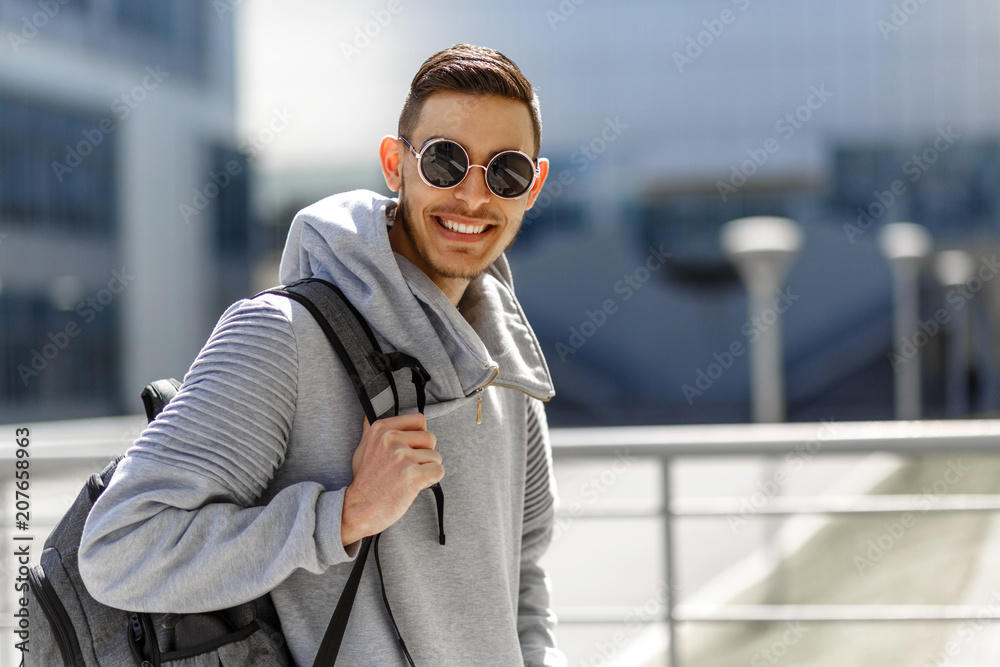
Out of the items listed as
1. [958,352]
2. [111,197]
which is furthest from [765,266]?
[111,197]

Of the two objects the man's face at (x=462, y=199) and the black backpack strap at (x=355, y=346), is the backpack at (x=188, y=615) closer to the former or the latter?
the black backpack strap at (x=355, y=346)

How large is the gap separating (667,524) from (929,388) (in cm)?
2550

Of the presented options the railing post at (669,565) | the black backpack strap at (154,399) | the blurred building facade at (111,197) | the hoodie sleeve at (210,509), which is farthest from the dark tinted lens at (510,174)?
the blurred building facade at (111,197)

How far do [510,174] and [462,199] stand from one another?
2.8 inches

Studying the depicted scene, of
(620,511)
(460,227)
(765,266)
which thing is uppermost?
(460,227)

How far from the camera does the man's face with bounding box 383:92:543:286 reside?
119 cm

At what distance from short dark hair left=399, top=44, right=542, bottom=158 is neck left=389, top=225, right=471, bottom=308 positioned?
13cm

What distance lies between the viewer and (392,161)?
1.31m

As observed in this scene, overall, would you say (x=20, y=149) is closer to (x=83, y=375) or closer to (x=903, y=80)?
(x=83, y=375)

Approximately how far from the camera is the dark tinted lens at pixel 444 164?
1.18 meters

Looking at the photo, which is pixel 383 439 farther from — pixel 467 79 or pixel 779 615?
pixel 779 615

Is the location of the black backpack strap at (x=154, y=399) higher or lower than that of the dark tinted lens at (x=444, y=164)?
lower

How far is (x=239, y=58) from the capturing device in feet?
87.3

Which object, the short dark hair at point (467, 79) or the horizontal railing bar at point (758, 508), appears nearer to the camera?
the short dark hair at point (467, 79)
